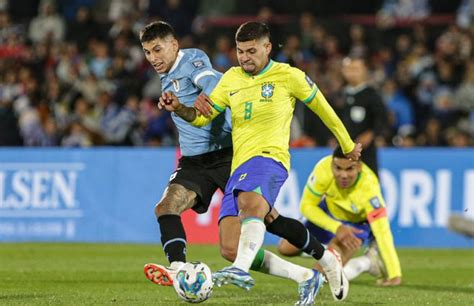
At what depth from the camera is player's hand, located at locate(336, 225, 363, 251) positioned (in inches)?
414

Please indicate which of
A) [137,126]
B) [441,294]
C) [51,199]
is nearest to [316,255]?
[441,294]

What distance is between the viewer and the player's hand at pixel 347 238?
34.5 ft

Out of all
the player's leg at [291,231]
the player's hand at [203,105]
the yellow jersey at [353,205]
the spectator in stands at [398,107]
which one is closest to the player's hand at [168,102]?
the player's hand at [203,105]

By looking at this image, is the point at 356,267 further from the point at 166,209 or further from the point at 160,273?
the point at 160,273

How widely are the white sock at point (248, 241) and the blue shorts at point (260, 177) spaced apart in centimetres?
29

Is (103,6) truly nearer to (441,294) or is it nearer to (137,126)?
(137,126)

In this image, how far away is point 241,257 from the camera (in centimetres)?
781

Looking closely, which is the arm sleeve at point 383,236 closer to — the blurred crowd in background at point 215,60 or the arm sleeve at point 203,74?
the arm sleeve at point 203,74

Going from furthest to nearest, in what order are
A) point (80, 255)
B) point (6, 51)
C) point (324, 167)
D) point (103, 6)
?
point (103, 6) → point (6, 51) → point (80, 255) → point (324, 167)

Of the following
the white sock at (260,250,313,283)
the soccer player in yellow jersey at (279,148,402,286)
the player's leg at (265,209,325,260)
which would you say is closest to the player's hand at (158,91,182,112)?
the player's leg at (265,209,325,260)

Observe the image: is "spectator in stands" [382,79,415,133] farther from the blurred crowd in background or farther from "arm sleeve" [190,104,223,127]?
"arm sleeve" [190,104,223,127]

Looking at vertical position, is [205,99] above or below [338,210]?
above

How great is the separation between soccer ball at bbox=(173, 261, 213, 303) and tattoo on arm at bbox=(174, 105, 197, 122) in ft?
4.04

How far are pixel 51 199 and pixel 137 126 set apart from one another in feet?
10.6
